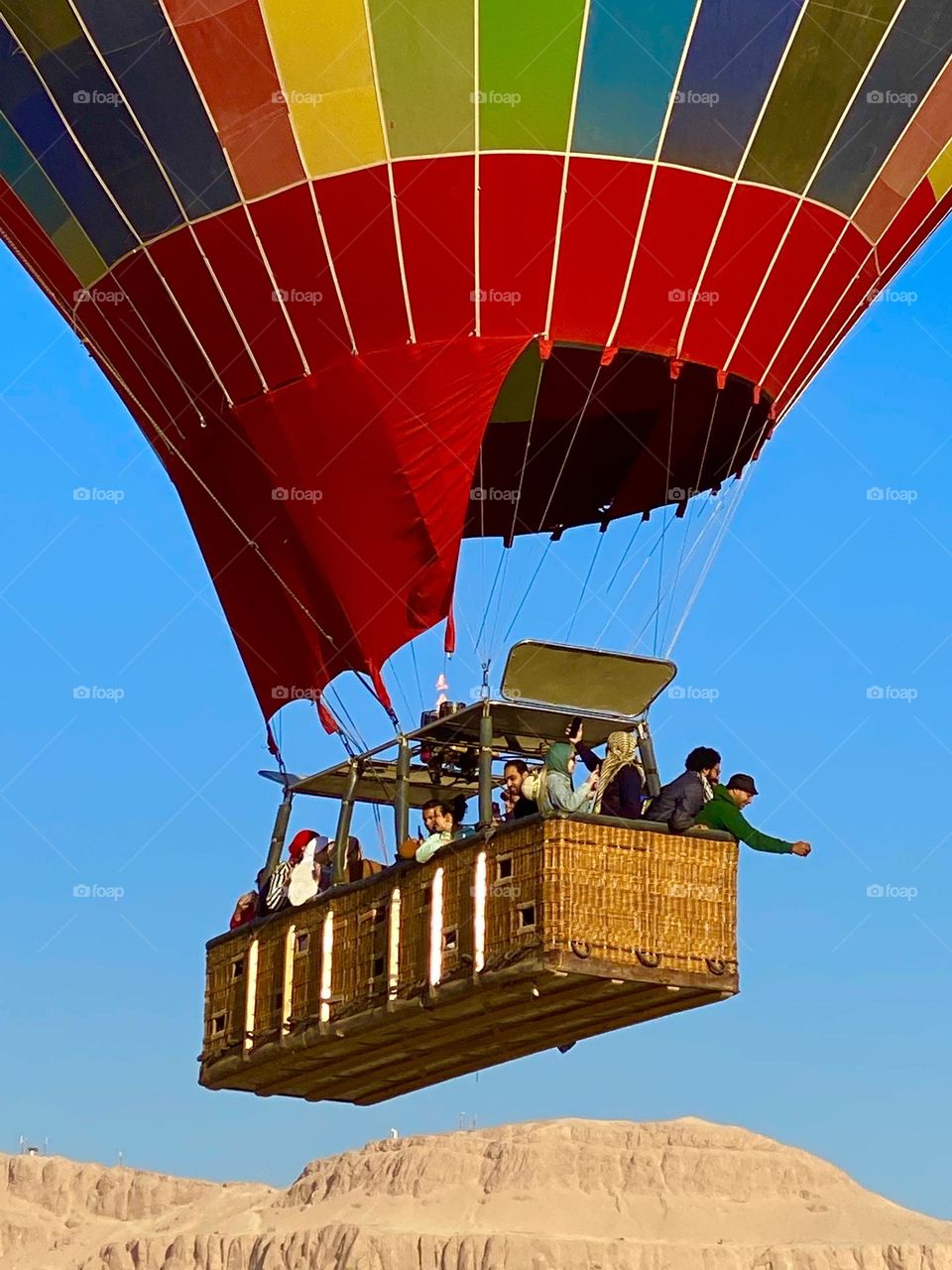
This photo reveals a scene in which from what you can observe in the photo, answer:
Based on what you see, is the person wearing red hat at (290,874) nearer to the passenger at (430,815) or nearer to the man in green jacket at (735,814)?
the passenger at (430,815)

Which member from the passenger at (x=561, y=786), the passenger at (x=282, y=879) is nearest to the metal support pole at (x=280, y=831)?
the passenger at (x=282, y=879)

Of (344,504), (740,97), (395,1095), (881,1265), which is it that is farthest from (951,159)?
(881,1265)

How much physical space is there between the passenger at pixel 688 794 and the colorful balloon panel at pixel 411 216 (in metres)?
2.66

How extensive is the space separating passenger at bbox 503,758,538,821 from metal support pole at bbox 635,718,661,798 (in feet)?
2.28

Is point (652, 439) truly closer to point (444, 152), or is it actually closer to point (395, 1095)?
point (444, 152)

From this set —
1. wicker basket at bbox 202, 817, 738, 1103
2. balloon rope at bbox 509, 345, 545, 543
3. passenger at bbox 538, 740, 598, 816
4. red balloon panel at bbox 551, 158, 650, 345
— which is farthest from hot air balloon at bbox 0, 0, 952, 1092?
passenger at bbox 538, 740, 598, 816

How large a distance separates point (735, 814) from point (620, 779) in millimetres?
724

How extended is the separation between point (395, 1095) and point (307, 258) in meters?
5.17

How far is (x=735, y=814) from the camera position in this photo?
14.8 meters

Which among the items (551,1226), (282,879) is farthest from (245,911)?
(551,1226)

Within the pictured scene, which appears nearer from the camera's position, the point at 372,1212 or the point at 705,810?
the point at 705,810

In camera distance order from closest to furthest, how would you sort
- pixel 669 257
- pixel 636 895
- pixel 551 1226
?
→ pixel 636 895 → pixel 669 257 → pixel 551 1226

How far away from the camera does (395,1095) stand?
17547 millimetres

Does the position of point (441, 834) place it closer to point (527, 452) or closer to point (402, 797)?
point (402, 797)
